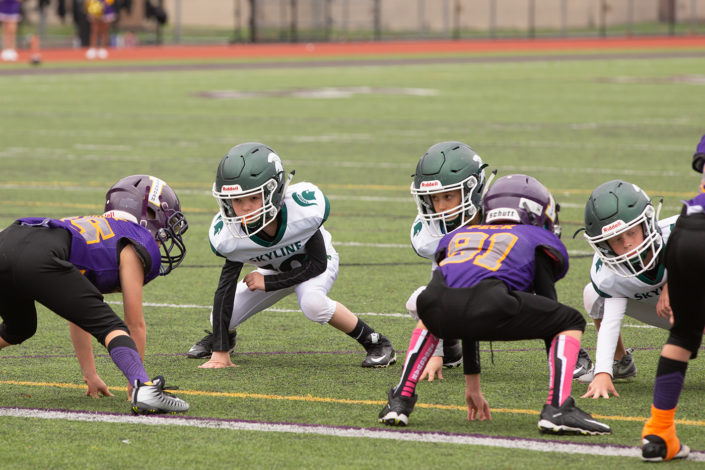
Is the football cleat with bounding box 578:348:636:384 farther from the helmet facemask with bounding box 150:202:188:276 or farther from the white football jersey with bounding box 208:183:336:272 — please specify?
the helmet facemask with bounding box 150:202:188:276

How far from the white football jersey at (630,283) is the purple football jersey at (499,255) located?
0.61 m

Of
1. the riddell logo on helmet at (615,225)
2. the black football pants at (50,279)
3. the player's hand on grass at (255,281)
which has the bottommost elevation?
the player's hand on grass at (255,281)

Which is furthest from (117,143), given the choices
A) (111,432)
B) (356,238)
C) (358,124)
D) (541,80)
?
(541,80)

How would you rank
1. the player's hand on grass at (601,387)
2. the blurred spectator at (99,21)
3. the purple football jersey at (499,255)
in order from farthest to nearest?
the blurred spectator at (99,21)
the player's hand on grass at (601,387)
the purple football jersey at (499,255)

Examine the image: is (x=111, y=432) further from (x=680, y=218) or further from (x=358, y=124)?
(x=358, y=124)

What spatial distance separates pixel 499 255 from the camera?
4.93m

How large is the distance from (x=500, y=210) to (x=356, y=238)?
4733 mm

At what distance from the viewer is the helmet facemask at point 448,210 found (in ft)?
18.7

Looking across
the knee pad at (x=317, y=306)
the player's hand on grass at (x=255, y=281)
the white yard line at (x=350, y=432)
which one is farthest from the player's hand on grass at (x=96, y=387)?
the knee pad at (x=317, y=306)

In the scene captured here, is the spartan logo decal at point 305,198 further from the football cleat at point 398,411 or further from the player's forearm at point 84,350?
the football cleat at point 398,411

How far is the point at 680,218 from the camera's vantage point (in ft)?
14.7

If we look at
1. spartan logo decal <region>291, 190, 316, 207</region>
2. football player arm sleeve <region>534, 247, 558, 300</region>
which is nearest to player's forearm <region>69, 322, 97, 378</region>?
spartan logo decal <region>291, 190, 316, 207</region>

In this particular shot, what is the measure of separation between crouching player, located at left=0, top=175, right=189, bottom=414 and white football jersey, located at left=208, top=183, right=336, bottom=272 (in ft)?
1.44

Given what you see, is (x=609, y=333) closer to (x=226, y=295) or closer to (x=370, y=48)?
(x=226, y=295)
